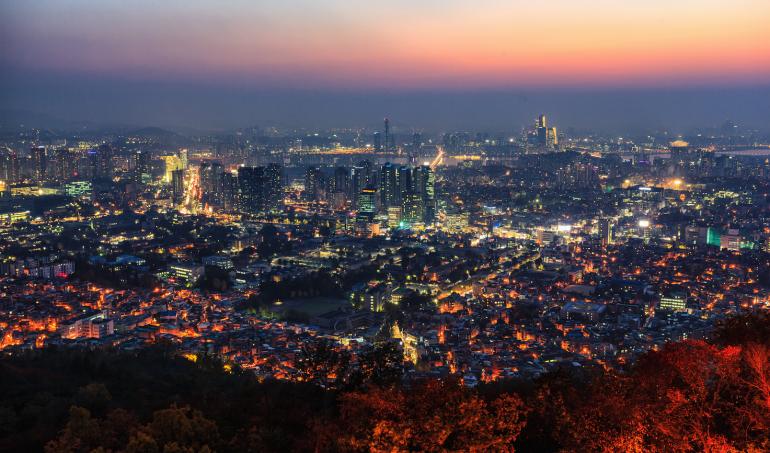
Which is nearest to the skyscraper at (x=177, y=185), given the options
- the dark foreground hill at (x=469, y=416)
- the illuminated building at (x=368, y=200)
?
the illuminated building at (x=368, y=200)

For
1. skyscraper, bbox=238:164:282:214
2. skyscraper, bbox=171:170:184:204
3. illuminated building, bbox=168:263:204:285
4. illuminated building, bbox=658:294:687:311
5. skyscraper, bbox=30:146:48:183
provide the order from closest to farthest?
1. illuminated building, bbox=658:294:687:311
2. illuminated building, bbox=168:263:204:285
3. skyscraper, bbox=238:164:282:214
4. skyscraper, bbox=171:170:184:204
5. skyscraper, bbox=30:146:48:183

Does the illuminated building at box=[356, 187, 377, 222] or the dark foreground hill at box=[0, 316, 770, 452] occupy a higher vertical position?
the dark foreground hill at box=[0, 316, 770, 452]

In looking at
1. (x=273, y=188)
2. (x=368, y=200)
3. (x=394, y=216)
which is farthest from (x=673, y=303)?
(x=273, y=188)

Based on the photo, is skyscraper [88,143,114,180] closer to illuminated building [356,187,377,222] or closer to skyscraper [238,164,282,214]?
skyscraper [238,164,282,214]

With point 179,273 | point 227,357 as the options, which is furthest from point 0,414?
point 179,273

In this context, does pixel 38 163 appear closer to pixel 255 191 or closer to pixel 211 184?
pixel 211 184

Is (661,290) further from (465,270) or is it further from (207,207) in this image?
(207,207)

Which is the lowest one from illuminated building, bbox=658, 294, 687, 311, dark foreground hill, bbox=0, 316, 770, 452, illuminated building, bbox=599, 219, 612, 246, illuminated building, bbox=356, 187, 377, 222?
illuminated building, bbox=658, 294, 687, 311

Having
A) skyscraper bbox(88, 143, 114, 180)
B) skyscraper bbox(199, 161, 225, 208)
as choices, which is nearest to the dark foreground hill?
skyscraper bbox(199, 161, 225, 208)

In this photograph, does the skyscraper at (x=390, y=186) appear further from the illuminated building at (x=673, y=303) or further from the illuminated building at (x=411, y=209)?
the illuminated building at (x=673, y=303)
